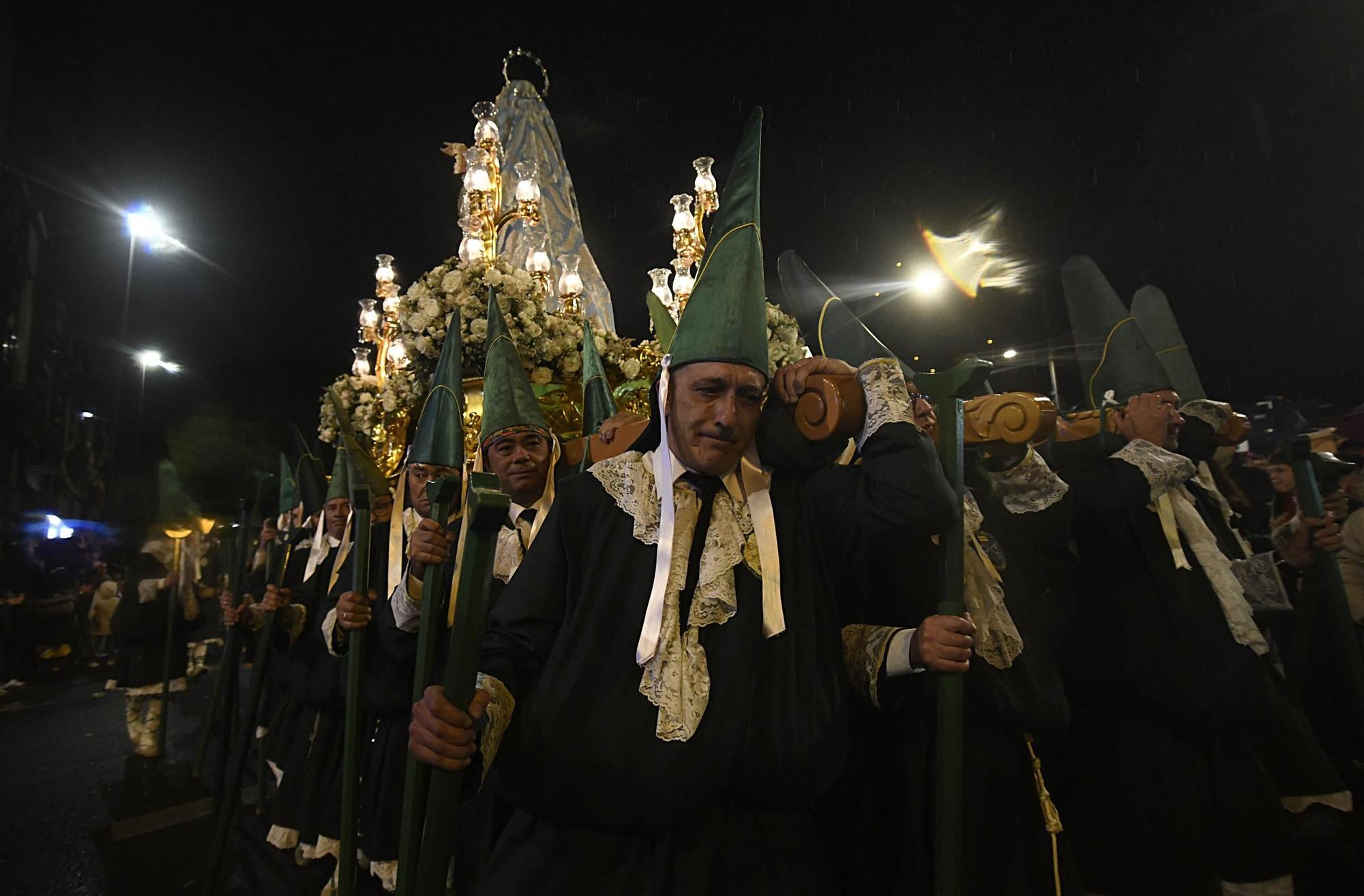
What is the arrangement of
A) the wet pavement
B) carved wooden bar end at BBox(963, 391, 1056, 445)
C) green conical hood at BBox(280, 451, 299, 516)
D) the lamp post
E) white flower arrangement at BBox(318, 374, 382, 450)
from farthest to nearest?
1. the lamp post
2. green conical hood at BBox(280, 451, 299, 516)
3. white flower arrangement at BBox(318, 374, 382, 450)
4. the wet pavement
5. carved wooden bar end at BBox(963, 391, 1056, 445)

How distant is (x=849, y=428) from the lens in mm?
1704

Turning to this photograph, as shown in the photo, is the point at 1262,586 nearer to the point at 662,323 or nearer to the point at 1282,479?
the point at 1282,479

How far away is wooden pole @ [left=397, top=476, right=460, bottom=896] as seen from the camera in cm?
175

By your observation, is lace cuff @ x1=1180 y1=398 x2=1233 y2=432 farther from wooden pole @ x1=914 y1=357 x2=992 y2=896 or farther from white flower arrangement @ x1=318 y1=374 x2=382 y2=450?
white flower arrangement @ x1=318 y1=374 x2=382 y2=450

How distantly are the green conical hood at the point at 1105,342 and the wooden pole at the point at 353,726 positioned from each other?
3.62 metres

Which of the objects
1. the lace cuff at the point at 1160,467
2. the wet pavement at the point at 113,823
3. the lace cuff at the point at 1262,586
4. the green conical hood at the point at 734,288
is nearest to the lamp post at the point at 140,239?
the wet pavement at the point at 113,823

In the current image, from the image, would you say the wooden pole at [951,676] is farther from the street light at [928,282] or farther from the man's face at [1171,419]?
the street light at [928,282]

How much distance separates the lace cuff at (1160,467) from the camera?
2.80 meters

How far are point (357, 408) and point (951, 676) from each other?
6082 mm

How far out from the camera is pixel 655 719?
4.94 ft

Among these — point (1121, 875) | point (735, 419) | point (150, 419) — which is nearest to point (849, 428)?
point (735, 419)

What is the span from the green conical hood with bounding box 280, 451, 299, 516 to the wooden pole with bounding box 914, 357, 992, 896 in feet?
22.4

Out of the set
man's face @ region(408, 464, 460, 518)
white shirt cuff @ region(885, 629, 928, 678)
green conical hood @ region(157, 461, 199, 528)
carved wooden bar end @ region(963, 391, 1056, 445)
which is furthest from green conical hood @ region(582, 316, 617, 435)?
green conical hood @ region(157, 461, 199, 528)

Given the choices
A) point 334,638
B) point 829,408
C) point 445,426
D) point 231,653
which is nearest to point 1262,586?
point 829,408
